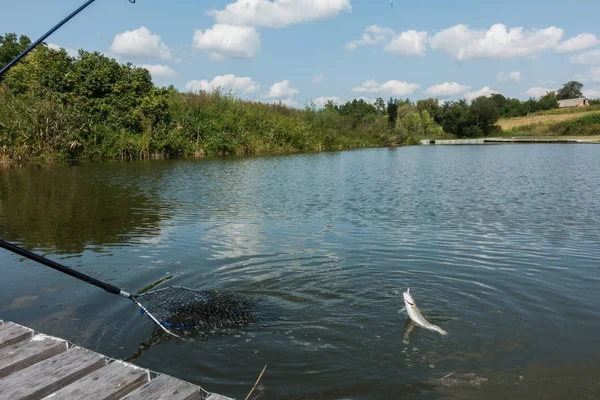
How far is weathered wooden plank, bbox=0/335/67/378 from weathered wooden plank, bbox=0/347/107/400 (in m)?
0.15

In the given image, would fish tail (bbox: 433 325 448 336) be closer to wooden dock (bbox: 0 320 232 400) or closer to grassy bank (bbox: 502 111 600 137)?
wooden dock (bbox: 0 320 232 400)

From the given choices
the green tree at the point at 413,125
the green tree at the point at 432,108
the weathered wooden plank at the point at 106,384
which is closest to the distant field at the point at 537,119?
the green tree at the point at 432,108

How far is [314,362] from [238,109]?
1992 inches

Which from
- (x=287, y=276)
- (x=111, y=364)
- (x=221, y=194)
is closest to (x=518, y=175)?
(x=221, y=194)

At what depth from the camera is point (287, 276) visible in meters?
8.26

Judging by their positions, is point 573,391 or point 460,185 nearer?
point 573,391

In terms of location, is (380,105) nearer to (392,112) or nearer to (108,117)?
(392,112)

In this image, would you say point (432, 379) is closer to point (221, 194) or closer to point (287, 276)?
point (287, 276)

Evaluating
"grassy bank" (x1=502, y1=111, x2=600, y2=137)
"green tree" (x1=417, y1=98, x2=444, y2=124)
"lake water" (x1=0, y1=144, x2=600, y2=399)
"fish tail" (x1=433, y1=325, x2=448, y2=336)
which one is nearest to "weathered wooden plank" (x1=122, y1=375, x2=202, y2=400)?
"lake water" (x1=0, y1=144, x2=600, y2=399)

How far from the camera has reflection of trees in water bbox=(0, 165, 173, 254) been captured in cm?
1144

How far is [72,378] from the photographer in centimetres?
351

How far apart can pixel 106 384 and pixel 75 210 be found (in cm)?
1358

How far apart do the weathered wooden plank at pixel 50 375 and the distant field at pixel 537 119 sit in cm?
10514

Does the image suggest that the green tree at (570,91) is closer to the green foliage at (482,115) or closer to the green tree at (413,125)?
the green foliage at (482,115)
